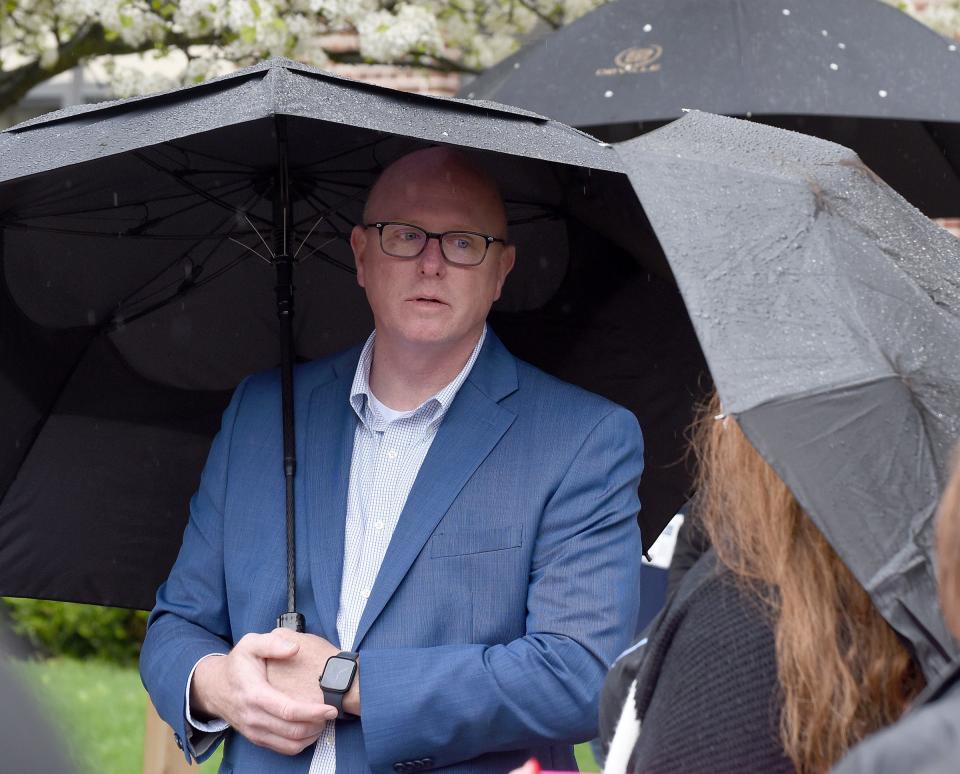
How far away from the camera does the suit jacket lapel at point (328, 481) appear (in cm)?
289

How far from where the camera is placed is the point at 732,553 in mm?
2035

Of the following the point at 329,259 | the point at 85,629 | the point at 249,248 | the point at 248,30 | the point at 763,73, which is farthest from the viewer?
the point at 85,629

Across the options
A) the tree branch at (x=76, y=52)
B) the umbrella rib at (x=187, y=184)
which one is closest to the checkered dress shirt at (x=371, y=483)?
the umbrella rib at (x=187, y=184)

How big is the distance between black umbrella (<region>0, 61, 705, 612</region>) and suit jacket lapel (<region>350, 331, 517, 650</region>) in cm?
41

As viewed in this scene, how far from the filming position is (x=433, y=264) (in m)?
3.10

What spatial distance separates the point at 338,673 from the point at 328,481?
19.2 inches

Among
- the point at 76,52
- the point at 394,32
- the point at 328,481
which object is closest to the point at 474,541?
the point at 328,481

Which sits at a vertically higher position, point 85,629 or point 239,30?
point 239,30

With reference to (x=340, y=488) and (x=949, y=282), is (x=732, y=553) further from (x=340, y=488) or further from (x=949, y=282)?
(x=340, y=488)

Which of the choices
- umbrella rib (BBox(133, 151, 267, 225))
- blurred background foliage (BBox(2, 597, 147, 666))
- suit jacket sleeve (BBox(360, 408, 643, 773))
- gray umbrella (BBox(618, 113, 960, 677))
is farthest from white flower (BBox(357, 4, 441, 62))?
blurred background foliage (BBox(2, 597, 147, 666))

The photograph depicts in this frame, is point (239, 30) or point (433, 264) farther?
point (239, 30)

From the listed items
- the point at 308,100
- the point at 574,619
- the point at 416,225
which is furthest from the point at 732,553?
the point at 416,225

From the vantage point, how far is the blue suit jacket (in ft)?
8.95

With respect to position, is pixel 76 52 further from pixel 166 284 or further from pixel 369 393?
pixel 369 393
